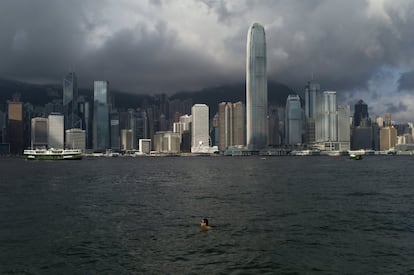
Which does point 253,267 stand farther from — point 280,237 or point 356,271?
point 280,237

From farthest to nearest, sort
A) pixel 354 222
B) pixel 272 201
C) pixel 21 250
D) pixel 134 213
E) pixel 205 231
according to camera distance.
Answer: pixel 272 201 → pixel 134 213 → pixel 354 222 → pixel 205 231 → pixel 21 250

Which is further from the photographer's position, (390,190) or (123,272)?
(390,190)

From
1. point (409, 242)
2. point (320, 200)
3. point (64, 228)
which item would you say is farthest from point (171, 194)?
point (409, 242)

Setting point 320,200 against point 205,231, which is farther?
point 320,200

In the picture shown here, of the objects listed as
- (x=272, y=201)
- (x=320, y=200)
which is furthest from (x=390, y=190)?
(x=272, y=201)

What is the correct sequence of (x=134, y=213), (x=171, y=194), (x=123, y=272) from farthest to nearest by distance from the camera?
(x=171, y=194)
(x=134, y=213)
(x=123, y=272)

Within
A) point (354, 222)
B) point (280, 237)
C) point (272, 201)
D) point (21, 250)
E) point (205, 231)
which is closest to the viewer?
point (21, 250)

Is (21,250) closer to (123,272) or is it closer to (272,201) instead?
(123,272)

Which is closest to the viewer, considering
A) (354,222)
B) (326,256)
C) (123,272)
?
(123,272)

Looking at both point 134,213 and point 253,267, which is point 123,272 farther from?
point 134,213
